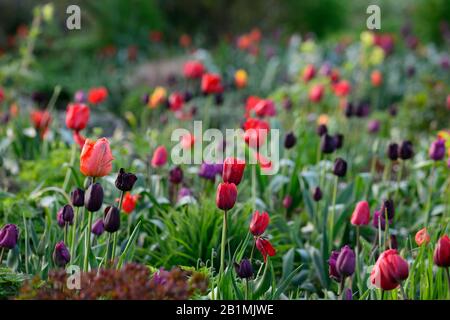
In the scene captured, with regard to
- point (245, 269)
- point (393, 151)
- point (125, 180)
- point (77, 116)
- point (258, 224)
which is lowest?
point (245, 269)

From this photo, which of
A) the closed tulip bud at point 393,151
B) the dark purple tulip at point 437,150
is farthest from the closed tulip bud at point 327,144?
the dark purple tulip at point 437,150

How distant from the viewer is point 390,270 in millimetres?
1944

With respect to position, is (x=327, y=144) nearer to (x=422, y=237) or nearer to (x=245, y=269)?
(x=422, y=237)

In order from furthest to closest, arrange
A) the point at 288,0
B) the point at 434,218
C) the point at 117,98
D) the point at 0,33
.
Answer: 1. the point at 288,0
2. the point at 0,33
3. the point at 117,98
4. the point at 434,218

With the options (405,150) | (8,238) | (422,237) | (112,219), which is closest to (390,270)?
(422,237)

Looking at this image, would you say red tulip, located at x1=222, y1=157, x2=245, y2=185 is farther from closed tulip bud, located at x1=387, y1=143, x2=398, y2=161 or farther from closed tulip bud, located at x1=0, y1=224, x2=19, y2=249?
closed tulip bud, located at x1=387, y1=143, x2=398, y2=161

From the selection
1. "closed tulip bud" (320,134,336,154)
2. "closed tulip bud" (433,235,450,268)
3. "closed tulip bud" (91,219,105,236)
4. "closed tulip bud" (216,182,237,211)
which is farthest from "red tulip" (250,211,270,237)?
"closed tulip bud" (320,134,336,154)

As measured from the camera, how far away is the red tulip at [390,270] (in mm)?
1933

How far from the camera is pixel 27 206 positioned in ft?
10.4

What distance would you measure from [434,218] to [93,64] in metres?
6.15

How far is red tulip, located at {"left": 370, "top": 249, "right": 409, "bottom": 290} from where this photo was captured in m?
1.93

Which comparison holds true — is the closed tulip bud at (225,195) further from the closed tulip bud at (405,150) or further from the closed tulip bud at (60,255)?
the closed tulip bud at (405,150)

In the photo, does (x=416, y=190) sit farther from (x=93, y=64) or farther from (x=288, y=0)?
(x=288, y=0)
